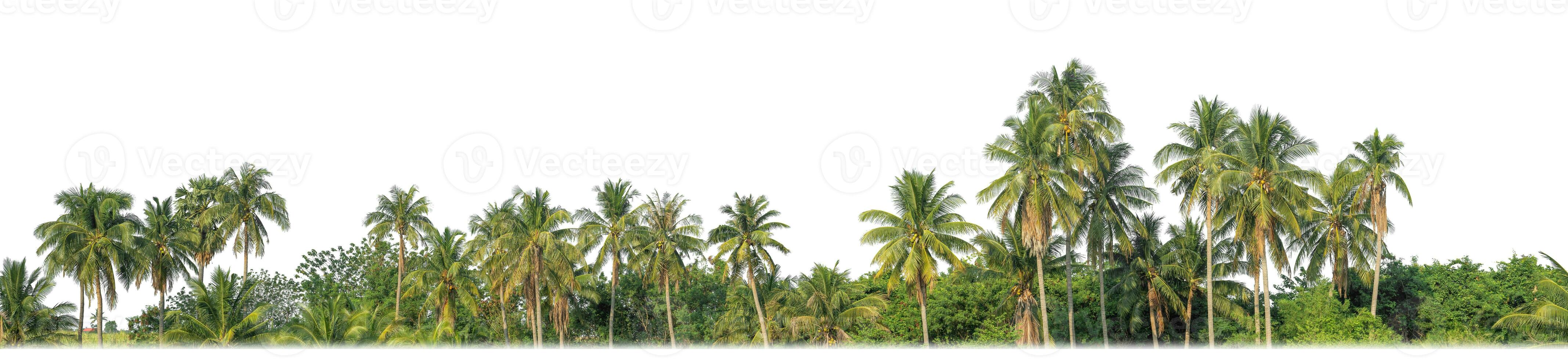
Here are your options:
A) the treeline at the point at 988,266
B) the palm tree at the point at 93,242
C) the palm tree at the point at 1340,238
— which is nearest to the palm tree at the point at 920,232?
the treeline at the point at 988,266

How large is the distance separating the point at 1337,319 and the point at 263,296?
55.4 metres

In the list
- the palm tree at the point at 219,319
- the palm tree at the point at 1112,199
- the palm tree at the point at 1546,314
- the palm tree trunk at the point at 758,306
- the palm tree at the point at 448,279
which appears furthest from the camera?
the palm tree at the point at 448,279

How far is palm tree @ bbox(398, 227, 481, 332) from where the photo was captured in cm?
5034

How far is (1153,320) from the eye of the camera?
42.6 metres

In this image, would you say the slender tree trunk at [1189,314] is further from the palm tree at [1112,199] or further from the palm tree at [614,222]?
the palm tree at [614,222]

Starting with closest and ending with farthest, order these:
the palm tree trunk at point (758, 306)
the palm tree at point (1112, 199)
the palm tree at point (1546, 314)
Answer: the palm tree at point (1546, 314) < the palm tree at point (1112, 199) < the palm tree trunk at point (758, 306)

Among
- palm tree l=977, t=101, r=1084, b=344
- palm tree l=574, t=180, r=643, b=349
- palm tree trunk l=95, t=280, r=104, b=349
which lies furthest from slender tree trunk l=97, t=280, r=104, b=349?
palm tree l=977, t=101, r=1084, b=344

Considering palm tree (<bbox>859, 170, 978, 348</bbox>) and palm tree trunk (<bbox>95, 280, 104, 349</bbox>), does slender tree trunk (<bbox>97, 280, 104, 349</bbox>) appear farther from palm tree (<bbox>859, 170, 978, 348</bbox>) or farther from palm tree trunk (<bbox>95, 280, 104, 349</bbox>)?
palm tree (<bbox>859, 170, 978, 348</bbox>)

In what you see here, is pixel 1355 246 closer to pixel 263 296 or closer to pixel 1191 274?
pixel 1191 274

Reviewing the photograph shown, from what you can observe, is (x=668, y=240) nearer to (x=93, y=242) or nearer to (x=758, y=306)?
(x=758, y=306)

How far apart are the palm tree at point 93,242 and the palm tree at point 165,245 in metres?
1.30

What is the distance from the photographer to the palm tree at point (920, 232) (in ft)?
120

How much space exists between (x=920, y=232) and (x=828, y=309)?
1077cm

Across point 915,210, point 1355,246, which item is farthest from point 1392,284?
point 915,210
